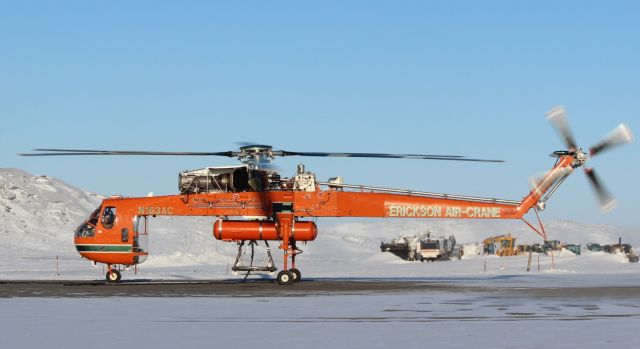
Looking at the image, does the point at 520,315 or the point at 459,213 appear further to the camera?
the point at 459,213

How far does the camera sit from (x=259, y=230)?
37281 millimetres

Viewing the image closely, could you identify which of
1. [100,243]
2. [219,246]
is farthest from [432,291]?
[219,246]

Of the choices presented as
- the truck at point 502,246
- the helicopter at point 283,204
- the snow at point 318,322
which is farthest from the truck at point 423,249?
the snow at point 318,322

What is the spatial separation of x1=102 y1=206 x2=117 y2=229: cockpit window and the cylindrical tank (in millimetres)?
4586

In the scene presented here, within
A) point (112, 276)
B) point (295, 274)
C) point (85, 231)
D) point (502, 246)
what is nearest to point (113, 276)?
point (112, 276)

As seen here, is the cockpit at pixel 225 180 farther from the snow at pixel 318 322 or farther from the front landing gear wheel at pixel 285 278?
the snow at pixel 318 322

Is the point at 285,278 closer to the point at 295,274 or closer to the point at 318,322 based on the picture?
the point at 295,274

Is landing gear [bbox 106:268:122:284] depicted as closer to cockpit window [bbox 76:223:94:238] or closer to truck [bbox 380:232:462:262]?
cockpit window [bbox 76:223:94:238]

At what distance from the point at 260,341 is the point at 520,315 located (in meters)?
7.58

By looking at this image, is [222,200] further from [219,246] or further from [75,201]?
[75,201]

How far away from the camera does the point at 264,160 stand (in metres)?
34.1

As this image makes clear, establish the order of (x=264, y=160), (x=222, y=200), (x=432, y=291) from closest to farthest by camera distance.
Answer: (x=432, y=291)
(x=264, y=160)
(x=222, y=200)

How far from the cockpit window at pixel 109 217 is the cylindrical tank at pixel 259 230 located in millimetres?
4586

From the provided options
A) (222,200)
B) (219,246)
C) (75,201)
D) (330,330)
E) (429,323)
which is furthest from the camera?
(75,201)
